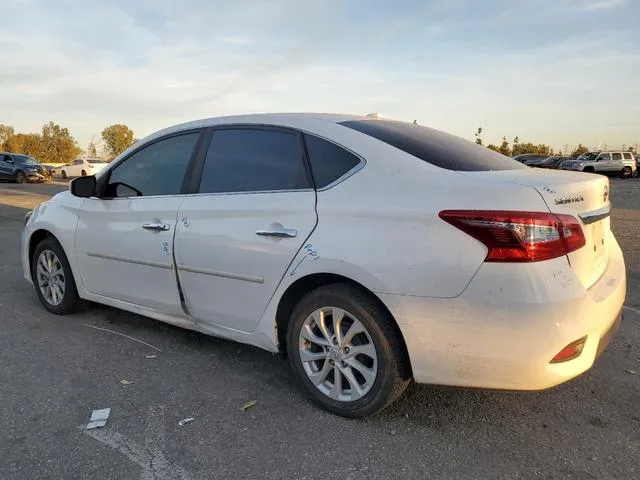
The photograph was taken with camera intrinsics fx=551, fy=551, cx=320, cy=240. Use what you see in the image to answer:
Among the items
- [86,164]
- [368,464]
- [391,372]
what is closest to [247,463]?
[368,464]

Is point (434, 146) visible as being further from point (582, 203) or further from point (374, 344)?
point (374, 344)

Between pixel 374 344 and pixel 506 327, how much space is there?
659 millimetres

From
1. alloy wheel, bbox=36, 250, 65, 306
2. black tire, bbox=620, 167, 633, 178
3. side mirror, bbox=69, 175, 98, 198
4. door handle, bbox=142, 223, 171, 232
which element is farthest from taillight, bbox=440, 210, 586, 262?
black tire, bbox=620, 167, 633, 178

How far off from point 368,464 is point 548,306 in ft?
3.56

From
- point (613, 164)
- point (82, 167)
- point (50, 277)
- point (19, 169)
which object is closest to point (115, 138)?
point (82, 167)

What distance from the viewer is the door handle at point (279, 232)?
301 cm

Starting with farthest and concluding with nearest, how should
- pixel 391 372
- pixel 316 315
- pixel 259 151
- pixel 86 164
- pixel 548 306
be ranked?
1. pixel 86 164
2. pixel 259 151
3. pixel 316 315
4. pixel 391 372
5. pixel 548 306

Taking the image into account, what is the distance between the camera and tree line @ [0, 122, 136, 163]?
242 ft

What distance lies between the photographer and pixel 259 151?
341 cm

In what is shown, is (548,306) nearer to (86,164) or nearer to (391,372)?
(391,372)

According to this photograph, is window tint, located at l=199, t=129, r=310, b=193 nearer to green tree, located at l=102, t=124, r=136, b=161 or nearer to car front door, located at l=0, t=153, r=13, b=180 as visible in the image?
car front door, located at l=0, t=153, r=13, b=180

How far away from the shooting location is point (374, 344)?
278 cm

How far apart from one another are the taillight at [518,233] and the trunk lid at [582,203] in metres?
0.08

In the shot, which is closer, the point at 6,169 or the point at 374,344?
the point at 374,344
